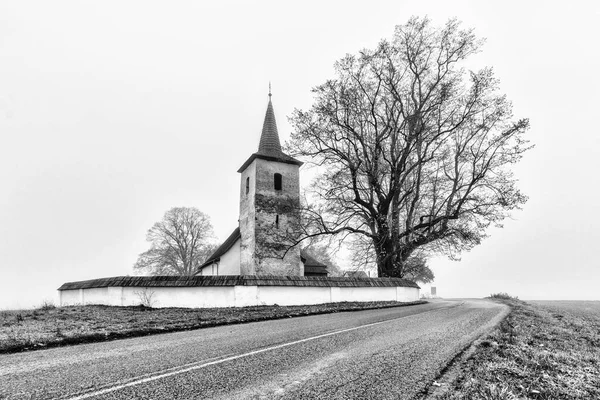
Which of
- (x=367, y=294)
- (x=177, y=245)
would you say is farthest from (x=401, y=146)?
(x=177, y=245)

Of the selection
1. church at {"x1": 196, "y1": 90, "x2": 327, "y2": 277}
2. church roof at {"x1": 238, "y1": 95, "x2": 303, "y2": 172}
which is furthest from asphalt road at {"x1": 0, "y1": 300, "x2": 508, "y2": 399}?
church roof at {"x1": 238, "y1": 95, "x2": 303, "y2": 172}

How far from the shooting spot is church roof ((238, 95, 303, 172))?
93.3 ft

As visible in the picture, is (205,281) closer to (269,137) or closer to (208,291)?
(208,291)

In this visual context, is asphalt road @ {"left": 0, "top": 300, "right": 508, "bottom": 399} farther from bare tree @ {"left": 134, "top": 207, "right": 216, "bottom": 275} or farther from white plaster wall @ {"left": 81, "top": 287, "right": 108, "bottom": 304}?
bare tree @ {"left": 134, "top": 207, "right": 216, "bottom": 275}

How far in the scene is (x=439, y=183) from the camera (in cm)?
2219

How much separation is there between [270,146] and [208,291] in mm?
17752

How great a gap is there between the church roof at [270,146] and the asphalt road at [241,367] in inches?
875

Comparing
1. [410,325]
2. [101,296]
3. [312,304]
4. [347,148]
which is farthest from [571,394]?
[347,148]

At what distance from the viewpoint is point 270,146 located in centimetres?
3027

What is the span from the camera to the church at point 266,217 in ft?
85.2

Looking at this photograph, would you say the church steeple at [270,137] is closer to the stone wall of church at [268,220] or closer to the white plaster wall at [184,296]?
the stone wall of church at [268,220]

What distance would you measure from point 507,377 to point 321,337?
3342mm

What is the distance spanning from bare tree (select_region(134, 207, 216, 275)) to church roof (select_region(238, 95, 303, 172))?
51.2ft

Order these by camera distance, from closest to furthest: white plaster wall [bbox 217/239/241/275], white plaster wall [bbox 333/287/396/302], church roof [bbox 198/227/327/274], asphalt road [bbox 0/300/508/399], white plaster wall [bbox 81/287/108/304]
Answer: asphalt road [bbox 0/300/508/399] → white plaster wall [bbox 81/287/108/304] → white plaster wall [bbox 333/287/396/302] → white plaster wall [bbox 217/239/241/275] → church roof [bbox 198/227/327/274]
